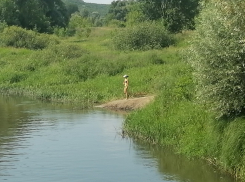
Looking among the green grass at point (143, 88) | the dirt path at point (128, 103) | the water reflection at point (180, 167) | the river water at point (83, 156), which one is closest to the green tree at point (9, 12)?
the green grass at point (143, 88)

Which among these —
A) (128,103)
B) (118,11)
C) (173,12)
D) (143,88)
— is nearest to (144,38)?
(173,12)

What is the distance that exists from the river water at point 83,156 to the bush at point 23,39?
30901 mm

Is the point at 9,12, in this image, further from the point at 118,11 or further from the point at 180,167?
the point at 180,167

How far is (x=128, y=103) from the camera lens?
104 ft

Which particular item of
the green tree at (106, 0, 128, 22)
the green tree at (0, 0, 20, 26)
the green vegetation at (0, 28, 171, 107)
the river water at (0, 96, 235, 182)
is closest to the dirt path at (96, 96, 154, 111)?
the green vegetation at (0, 28, 171, 107)

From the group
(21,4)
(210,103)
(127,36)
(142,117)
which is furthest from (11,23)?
(210,103)

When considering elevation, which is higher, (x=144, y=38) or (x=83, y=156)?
(x=144, y=38)

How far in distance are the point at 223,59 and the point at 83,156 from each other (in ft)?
21.3

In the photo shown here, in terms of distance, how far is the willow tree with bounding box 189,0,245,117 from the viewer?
1709cm

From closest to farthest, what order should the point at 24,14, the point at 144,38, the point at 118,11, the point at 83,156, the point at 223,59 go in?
the point at 223,59, the point at 83,156, the point at 144,38, the point at 24,14, the point at 118,11

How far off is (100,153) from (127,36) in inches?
1263

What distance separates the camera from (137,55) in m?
43.7

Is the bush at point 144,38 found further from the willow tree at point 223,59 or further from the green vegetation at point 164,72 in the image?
the willow tree at point 223,59

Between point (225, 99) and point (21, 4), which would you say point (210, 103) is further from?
point (21, 4)
